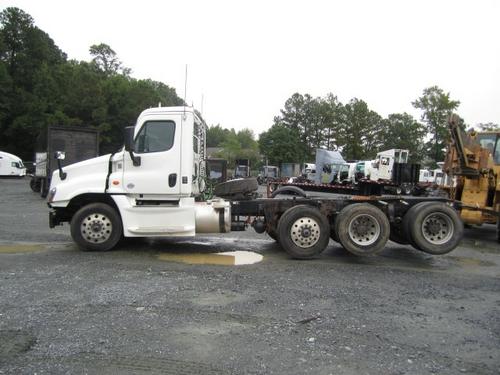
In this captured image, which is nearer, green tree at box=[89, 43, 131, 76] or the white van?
the white van

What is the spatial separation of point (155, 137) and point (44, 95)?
183ft

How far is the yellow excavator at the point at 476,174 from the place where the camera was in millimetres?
11203

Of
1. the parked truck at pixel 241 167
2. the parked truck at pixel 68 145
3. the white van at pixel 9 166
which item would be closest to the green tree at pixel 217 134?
the parked truck at pixel 241 167

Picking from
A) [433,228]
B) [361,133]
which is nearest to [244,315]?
[433,228]

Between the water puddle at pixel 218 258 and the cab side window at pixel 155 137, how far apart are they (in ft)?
6.77

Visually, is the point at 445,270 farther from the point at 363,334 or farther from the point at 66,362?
the point at 66,362

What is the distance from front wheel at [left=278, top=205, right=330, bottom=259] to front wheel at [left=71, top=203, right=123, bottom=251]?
10.4 feet

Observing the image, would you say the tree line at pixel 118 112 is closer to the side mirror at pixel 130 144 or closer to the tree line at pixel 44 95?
the tree line at pixel 44 95

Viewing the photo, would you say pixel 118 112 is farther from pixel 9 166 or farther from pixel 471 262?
pixel 471 262

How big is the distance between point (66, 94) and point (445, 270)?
5725cm

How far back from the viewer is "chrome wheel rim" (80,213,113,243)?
802cm

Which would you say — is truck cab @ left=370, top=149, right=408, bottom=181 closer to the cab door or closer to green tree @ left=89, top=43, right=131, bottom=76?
the cab door

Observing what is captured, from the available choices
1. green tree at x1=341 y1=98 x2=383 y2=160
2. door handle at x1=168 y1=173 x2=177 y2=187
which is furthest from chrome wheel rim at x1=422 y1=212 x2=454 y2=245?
green tree at x1=341 y1=98 x2=383 y2=160

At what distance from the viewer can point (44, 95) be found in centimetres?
5616
